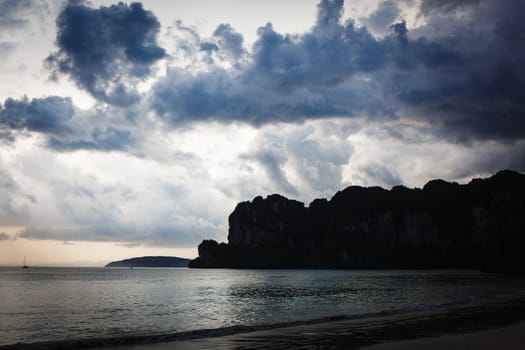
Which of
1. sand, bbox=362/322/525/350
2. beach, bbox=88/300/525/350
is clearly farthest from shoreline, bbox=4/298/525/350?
sand, bbox=362/322/525/350

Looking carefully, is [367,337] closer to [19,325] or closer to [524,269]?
[19,325]

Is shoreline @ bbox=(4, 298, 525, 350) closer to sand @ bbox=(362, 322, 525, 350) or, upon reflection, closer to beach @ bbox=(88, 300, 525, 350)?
beach @ bbox=(88, 300, 525, 350)

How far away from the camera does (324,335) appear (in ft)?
94.1

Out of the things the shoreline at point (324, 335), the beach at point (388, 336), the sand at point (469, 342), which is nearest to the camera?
the sand at point (469, 342)

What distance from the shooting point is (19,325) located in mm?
39656

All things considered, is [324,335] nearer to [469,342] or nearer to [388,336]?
[388,336]

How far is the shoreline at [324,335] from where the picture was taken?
84.6 ft

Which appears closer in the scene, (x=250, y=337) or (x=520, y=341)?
(x=520, y=341)

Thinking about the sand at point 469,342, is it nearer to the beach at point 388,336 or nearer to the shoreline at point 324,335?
the beach at point 388,336

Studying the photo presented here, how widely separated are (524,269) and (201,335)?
18383cm

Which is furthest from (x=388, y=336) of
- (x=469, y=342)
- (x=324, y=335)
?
(x=469, y=342)

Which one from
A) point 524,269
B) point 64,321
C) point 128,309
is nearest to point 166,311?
point 128,309

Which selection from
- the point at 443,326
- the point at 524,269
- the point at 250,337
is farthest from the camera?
the point at 524,269

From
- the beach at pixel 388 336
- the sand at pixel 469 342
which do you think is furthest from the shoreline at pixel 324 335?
the sand at pixel 469 342
